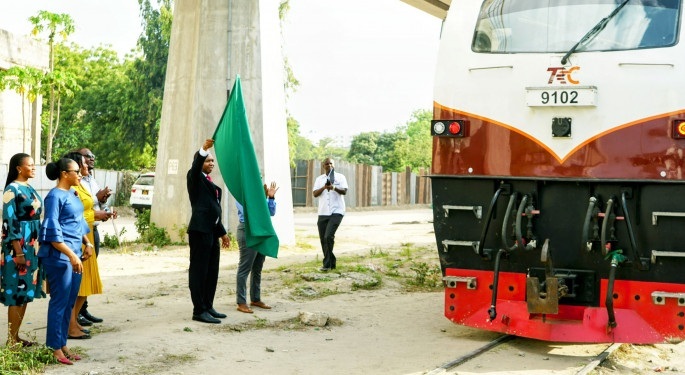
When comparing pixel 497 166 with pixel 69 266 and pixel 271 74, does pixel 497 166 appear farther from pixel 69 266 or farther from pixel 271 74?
pixel 271 74

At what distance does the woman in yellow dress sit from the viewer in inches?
353

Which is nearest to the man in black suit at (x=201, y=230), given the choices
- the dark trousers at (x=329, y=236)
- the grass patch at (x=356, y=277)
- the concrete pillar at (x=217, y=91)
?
the grass patch at (x=356, y=277)

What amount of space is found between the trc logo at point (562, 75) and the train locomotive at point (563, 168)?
0.03 ft

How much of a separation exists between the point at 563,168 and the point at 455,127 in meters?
1.08

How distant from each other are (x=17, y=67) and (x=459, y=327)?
972 inches

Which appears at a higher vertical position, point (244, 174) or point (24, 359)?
point (244, 174)

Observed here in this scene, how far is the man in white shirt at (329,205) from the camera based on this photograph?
48.4 ft

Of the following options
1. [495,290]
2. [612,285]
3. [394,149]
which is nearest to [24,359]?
[495,290]

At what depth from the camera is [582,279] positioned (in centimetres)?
818

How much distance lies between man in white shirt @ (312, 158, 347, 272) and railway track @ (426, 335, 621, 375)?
5.53 m

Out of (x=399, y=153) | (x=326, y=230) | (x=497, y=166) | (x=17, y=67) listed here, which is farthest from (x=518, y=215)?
(x=399, y=153)

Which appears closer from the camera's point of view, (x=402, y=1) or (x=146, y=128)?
(x=402, y=1)

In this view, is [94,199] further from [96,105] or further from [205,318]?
[96,105]

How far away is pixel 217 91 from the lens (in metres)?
19.3
